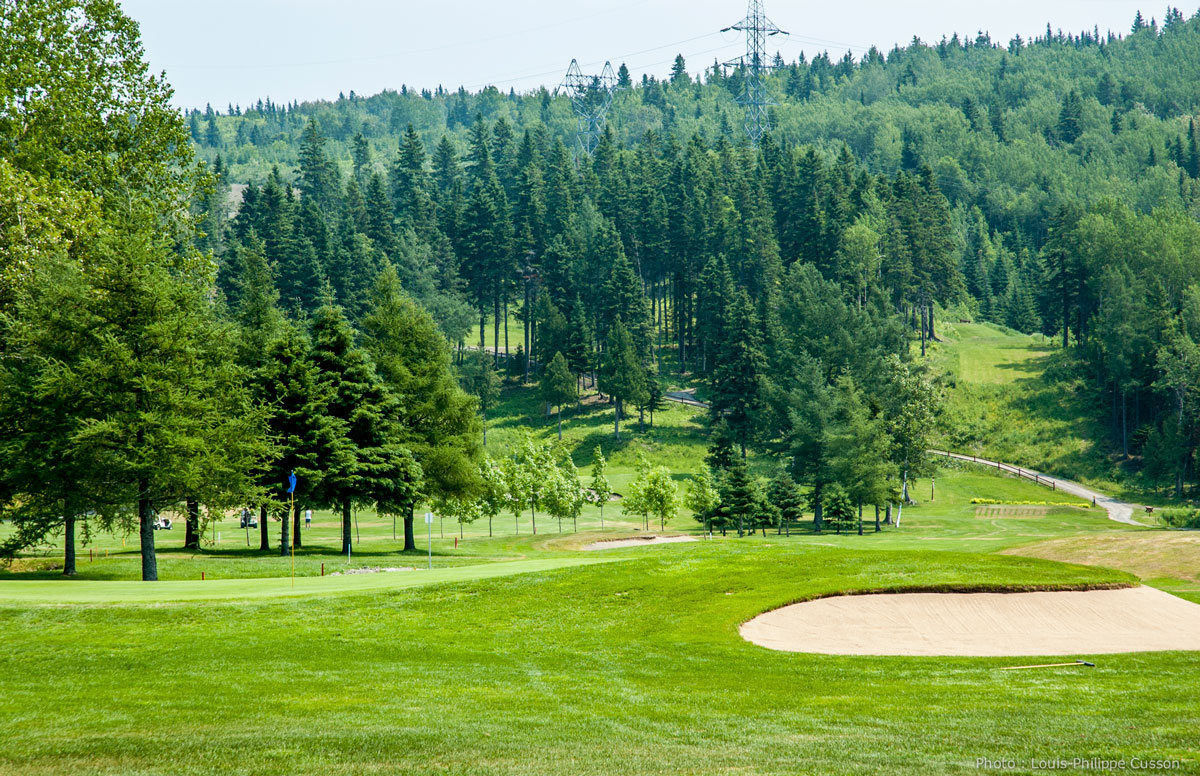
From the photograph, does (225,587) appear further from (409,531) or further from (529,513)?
(529,513)

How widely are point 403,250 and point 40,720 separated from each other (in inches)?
4152

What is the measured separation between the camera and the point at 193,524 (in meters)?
40.8

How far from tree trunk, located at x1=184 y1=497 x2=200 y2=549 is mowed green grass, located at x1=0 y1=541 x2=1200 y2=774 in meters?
16.2

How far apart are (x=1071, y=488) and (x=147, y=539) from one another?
84.6 meters

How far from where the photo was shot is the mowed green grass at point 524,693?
43.6ft

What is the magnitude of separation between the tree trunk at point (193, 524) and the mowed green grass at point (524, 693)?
16.2m

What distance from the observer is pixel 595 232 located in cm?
12738

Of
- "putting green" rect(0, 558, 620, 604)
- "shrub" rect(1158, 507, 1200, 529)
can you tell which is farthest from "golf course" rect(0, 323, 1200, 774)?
"shrub" rect(1158, 507, 1200, 529)

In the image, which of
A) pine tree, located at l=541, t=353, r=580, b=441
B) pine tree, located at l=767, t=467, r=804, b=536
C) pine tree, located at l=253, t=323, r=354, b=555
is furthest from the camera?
pine tree, located at l=541, t=353, r=580, b=441

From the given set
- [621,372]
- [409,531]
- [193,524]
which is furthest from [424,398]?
[621,372]

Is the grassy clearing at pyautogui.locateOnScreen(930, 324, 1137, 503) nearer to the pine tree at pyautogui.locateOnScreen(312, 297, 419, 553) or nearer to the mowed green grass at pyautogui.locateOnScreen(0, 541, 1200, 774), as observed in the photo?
the pine tree at pyautogui.locateOnScreen(312, 297, 419, 553)

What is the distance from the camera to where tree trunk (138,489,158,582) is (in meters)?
33.5

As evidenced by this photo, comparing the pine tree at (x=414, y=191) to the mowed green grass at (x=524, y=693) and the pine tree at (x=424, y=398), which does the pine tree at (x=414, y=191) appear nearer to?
the pine tree at (x=424, y=398)

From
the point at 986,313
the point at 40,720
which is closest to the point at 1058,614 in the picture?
the point at 40,720
